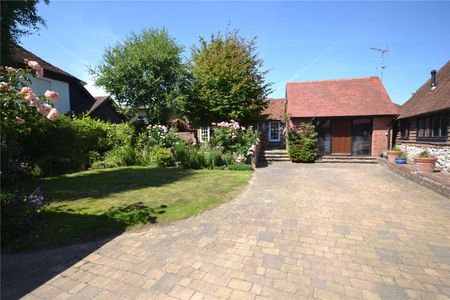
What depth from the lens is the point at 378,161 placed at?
14.5 meters

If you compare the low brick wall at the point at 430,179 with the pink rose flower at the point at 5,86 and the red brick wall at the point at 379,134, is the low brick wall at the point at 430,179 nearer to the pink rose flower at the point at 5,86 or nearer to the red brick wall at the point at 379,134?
the red brick wall at the point at 379,134

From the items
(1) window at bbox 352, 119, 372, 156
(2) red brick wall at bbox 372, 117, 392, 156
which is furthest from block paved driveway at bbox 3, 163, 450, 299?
(1) window at bbox 352, 119, 372, 156

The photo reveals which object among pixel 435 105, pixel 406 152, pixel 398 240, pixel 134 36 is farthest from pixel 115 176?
pixel 406 152

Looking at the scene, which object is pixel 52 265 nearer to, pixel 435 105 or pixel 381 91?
pixel 435 105

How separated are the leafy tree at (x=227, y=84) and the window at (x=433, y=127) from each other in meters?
8.44

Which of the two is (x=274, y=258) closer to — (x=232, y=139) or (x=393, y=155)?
(x=232, y=139)

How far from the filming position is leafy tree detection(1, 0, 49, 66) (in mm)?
7934

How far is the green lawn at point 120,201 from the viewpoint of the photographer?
178 inches

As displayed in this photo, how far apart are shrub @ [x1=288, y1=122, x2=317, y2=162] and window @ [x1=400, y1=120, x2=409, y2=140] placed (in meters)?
5.08

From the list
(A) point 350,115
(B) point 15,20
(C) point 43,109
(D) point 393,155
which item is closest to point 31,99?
(C) point 43,109

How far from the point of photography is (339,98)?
17.3 meters

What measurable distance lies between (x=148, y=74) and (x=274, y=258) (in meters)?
14.1

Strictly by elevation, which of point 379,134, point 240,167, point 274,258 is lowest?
point 274,258

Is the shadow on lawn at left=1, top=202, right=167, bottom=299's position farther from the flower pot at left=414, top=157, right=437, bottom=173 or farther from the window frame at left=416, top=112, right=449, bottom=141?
the window frame at left=416, top=112, right=449, bottom=141
